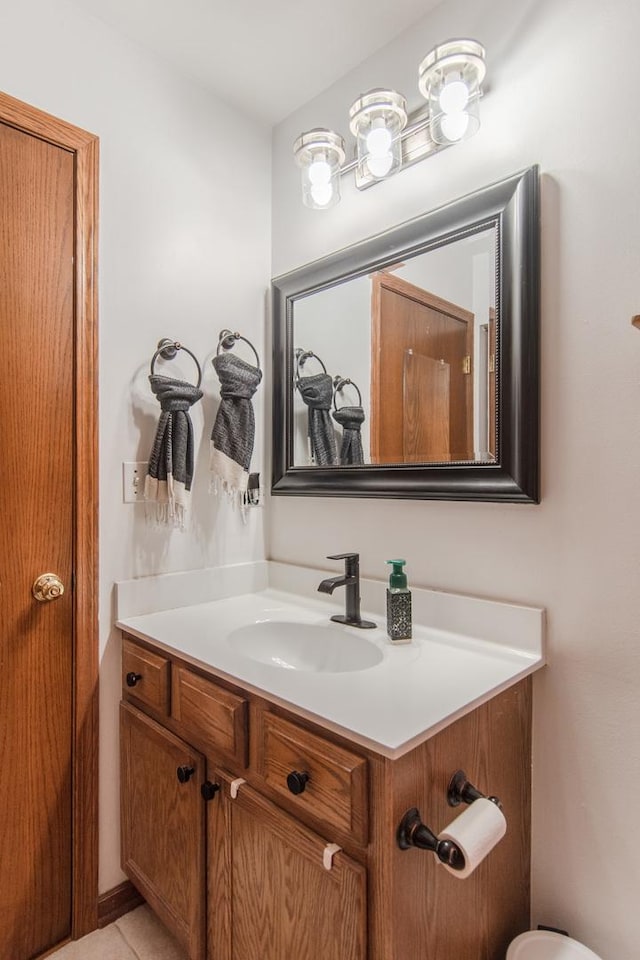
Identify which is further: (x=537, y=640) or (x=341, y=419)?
(x=341, y=419)

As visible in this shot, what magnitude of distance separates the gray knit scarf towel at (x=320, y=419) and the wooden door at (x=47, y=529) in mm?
657

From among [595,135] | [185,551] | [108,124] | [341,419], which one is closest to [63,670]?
[185,551]

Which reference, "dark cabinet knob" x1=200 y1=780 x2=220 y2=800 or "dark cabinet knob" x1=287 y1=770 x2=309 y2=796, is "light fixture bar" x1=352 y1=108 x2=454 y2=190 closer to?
"dark cabinet knob" x1=287 y1=770 x2=309 y2=796

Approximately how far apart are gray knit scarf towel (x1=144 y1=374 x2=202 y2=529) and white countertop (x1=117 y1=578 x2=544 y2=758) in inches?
13.9

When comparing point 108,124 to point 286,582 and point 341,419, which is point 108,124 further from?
point 286,582

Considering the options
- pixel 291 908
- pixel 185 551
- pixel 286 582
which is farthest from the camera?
pixel 286 582

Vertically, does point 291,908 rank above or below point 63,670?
below

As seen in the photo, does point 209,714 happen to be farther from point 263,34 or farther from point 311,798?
point 263,34

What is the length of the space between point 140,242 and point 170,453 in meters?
0.64

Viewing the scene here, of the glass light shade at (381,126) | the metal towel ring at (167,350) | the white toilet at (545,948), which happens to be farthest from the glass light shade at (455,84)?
the white toilet at (545,948)

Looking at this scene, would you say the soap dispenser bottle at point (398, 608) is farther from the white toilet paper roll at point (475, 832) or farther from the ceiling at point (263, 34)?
the ceiling at point (263, 34)

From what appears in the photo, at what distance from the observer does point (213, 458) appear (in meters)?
1.65

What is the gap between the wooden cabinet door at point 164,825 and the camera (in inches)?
48.1

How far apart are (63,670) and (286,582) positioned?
0.71 meters
